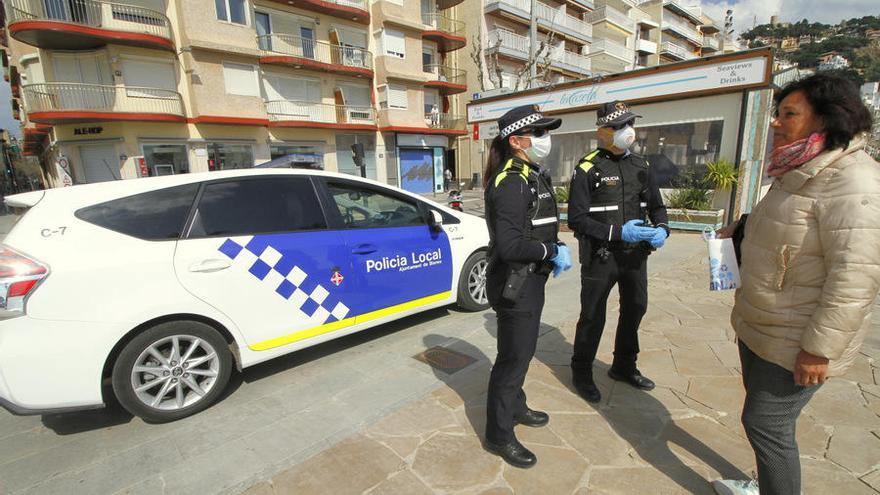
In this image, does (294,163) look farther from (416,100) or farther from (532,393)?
(416,100)

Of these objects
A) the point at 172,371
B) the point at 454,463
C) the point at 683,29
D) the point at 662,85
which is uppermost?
the point at 683,29

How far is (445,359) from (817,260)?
2.55 m

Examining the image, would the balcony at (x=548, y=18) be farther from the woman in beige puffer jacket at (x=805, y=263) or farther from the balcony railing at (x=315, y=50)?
the woman in beige puffer jacket at (x=805, y=263)

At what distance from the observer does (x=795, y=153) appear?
5.08 ft

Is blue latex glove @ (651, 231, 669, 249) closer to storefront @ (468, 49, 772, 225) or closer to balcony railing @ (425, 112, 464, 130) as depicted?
storefront @ (468, 49, 772, 225)

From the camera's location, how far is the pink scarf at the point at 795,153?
1.49 metres

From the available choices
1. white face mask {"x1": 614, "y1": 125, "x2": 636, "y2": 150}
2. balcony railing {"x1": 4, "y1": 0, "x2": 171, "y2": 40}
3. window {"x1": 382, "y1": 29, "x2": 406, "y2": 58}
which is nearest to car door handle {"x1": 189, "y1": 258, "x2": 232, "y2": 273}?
white face mask {"x1": 614, "y1": 125, "x2": 636, "y2": 150}

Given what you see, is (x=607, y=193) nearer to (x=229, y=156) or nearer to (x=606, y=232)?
(x=606, y=232)

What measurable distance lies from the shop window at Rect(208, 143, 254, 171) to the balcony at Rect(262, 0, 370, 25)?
24.8ft

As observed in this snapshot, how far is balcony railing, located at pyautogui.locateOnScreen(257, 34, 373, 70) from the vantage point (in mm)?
20406

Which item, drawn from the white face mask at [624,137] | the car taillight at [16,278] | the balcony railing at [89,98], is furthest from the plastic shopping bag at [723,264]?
the balcony railing at [89,98]

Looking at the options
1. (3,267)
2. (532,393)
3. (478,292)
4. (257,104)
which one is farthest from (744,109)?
(257,104)

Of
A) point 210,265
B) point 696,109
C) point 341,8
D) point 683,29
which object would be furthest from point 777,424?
point 683,29

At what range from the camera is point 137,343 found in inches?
98.3
